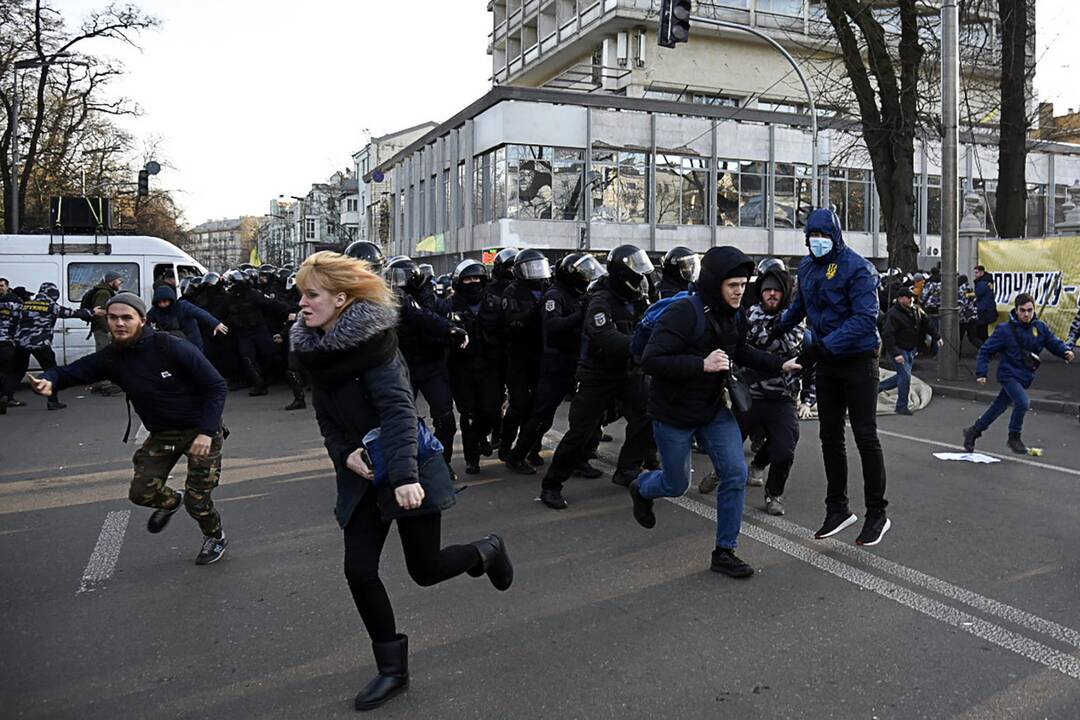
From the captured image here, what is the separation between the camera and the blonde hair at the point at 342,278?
133 inches

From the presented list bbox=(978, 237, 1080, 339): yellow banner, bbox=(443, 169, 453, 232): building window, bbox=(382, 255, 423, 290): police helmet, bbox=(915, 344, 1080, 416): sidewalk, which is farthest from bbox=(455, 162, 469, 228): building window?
bbox=(382, 255, 423, 290): police helmet

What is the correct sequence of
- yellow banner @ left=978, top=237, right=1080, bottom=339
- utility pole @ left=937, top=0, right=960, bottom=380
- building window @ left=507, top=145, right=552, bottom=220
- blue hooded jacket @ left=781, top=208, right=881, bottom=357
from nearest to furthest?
1. blue hooded jacket @ left=781, top=208, right=881, bottom=357
2. utility pole @ left=937, top=0, right=960, bottom=380
3. yellow banner @ left=978, top=237, right=1080, bottom=339
4. building window @ left=507, top=145, right=552, bottom=220

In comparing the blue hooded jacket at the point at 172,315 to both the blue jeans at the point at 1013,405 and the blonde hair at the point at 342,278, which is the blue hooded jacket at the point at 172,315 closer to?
the blonde hair at the point at 342,278

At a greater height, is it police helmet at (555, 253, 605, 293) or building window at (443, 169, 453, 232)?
building window at (443, 169, 453, 232)

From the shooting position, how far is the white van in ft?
48.8

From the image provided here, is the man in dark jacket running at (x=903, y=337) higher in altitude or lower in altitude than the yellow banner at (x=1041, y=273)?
lower

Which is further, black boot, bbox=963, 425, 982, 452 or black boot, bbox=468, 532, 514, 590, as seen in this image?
black boot, bbox=963, 425, 982, 452

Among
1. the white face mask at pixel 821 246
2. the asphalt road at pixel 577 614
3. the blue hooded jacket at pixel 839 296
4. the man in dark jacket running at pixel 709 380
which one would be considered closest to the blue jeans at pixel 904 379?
the asphalt road at pixel 577 614

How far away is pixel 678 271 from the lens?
6945 millimetres

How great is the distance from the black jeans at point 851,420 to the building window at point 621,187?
1216 inches

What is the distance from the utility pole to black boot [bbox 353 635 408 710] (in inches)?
471

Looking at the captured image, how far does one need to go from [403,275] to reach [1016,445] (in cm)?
564

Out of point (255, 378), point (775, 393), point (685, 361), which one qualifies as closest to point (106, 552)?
point (685, 361)

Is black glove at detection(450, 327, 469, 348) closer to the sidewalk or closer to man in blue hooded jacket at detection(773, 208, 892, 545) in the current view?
man in blue hooded jacket at detection(773, 208, 892, 545)
